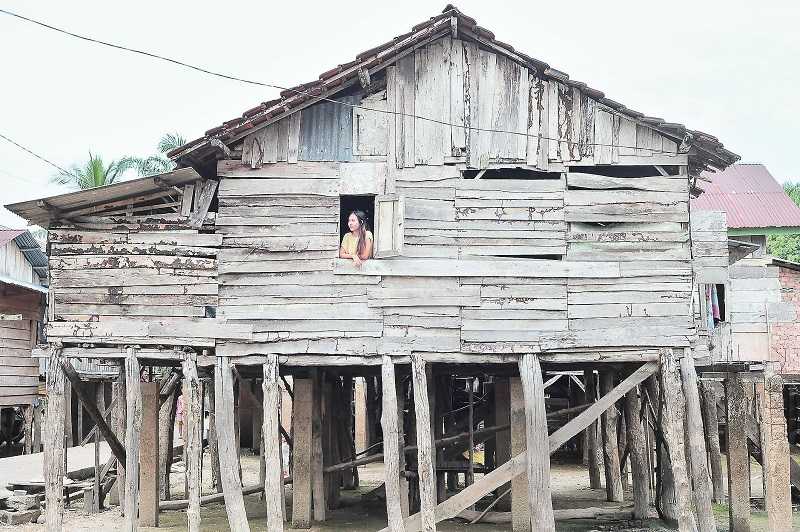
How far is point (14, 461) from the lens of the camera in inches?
962

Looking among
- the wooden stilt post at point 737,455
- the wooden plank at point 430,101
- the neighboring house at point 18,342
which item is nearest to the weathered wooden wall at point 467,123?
the wooden plank at point 430,101

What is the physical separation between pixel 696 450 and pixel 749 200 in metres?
16.3

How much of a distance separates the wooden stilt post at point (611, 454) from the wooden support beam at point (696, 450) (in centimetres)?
501

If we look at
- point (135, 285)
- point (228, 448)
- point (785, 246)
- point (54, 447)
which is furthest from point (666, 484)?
point (785, 246)

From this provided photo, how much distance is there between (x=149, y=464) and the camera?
53.5 ft

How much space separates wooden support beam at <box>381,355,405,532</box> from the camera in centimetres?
1361

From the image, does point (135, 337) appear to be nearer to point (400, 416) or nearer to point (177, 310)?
point (177, 310)

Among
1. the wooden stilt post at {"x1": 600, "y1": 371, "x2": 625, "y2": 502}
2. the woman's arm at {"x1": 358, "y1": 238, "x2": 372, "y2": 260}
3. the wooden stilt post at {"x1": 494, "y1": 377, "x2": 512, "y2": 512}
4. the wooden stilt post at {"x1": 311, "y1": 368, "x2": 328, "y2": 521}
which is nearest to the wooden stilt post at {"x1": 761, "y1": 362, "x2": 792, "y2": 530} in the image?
the wooden stilt post at {"x1": 494, "y1": 377, "x2": 512, "y2": 512}

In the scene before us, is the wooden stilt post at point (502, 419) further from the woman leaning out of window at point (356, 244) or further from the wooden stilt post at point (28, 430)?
the wooden stilt post at point (28, 430)

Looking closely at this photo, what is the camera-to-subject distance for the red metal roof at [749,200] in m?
26.7

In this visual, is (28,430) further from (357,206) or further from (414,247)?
(414,247)

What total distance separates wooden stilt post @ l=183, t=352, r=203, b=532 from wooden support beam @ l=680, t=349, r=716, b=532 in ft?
21.8

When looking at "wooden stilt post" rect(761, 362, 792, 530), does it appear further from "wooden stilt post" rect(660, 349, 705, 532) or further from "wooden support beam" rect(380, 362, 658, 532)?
"wooden support beam" rect(380, 362, 658, 532)

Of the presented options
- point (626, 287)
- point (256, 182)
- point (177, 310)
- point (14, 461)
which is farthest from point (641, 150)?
point (14, 461)
